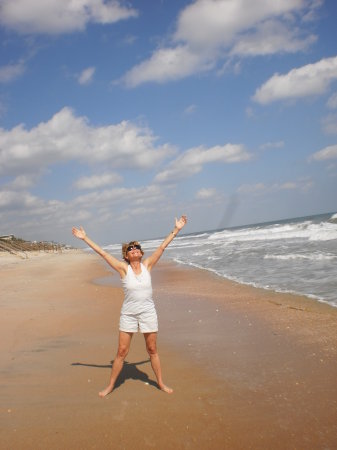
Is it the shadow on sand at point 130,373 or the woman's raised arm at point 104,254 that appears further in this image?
the shadow on sand at point 130,373

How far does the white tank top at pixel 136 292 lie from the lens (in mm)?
4332

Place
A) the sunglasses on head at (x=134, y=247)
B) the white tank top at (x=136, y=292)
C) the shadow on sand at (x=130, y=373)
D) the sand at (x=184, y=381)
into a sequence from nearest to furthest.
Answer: the sand at (x=184, y=381), the white tank top at (x=136, y=292), the sunglasses on head at (x=134, y=247), the shadow on sand at (x=130, y=373)

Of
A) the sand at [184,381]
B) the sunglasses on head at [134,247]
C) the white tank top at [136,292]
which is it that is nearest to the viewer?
the sand at [184,381]

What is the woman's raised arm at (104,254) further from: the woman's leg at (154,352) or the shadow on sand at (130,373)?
the shadow on sand at (130,373)

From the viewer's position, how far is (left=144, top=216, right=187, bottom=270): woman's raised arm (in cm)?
449

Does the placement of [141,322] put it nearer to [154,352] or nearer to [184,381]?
[154,352]

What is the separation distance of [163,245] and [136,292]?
0.70 meters

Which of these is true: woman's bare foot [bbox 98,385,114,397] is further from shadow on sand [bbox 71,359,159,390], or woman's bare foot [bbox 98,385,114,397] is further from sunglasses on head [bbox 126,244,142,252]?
sunglasses on head [bbox 126,244,142,252]

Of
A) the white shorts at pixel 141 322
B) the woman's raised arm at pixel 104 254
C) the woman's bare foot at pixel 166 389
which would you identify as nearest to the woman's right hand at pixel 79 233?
the woman's raised arm at pixel 104 254

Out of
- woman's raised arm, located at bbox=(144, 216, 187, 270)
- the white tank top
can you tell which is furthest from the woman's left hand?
the white tank top

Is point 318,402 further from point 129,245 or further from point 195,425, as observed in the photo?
point 129,245

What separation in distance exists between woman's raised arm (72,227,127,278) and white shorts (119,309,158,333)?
50 cm

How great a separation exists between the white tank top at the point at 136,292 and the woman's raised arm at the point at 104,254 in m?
0.08

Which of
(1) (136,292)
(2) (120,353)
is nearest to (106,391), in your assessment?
(2) (120,353)
